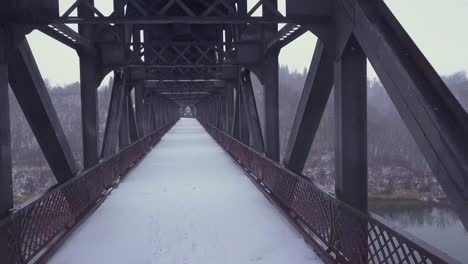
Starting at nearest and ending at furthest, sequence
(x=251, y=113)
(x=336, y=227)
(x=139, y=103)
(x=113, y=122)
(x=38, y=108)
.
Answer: (x=336, y=227)
(x=38, y=108)
(x=113, y=122)
(x=251, y=113)
(x=139, y=103)

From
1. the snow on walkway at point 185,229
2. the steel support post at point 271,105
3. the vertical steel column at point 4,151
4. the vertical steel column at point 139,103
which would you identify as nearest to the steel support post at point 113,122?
the snow on walkway at point 185,229

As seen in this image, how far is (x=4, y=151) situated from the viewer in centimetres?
645

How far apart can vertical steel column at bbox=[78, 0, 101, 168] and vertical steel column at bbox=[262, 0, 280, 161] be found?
4388mm

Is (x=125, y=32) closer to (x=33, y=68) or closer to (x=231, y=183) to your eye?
(x=231, y=183)

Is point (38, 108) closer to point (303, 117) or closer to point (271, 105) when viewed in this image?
point (303, 117)

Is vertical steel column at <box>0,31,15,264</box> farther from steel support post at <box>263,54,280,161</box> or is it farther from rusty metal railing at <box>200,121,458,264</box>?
steel support post at <box>263,54,280,161</box>

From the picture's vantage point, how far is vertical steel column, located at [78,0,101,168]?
Result: 10.7 m

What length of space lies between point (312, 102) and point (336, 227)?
2351 millimetres

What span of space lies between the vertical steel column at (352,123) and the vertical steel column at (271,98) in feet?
18.0

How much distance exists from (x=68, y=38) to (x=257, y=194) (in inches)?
214

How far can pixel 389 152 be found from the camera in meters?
78.9

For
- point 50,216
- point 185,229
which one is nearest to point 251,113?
point 185,229

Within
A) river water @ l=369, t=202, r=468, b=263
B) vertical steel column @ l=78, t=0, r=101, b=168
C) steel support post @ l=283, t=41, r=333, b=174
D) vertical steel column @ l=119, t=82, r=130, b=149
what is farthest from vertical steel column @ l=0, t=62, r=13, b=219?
river water @ l=369, t=202, r=468, b=263

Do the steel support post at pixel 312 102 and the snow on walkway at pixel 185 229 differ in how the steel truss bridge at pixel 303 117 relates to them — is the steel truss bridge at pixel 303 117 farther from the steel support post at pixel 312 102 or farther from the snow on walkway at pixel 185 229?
the snow on walkway at pixel 185 229
